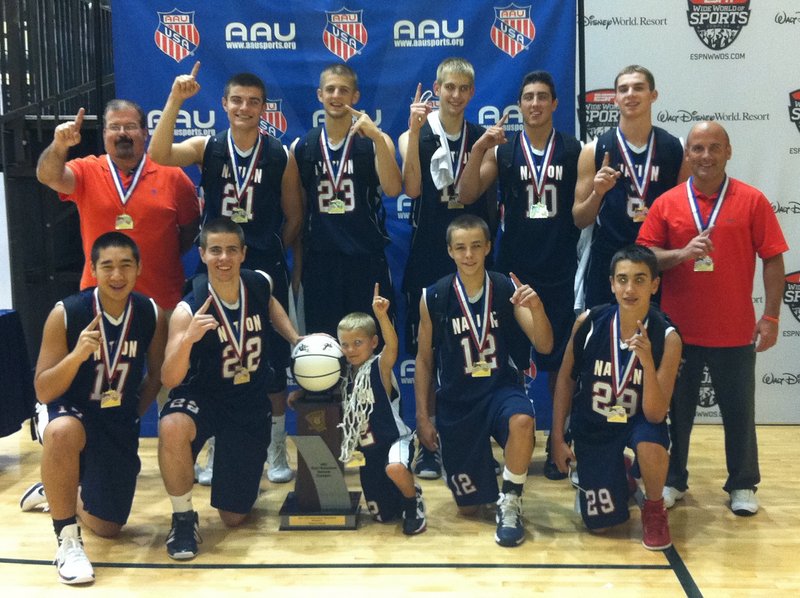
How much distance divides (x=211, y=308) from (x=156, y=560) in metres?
1.20

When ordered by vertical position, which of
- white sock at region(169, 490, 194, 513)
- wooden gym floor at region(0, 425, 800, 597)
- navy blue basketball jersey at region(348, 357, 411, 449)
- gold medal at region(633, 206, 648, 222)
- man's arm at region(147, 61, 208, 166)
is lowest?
wooden gym floor at region(0, 425, 800, 597)

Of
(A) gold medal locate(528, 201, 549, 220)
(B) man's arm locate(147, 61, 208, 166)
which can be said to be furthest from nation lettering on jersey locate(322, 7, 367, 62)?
(A) gold medal locate(528, 201, 549, 220)

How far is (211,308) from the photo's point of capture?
4281 mm

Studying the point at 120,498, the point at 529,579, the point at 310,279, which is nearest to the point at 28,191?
the point at 310,279

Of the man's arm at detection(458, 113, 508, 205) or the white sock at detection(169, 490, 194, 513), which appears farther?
the man's arm at detection(458, 113, 508, 205)

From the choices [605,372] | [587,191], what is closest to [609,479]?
[605,372]

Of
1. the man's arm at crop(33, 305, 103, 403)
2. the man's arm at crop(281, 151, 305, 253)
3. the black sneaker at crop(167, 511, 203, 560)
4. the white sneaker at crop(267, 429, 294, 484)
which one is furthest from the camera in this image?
the white sneaker at crop(267, 429, 294, 484)

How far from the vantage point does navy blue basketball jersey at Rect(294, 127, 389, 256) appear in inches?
191

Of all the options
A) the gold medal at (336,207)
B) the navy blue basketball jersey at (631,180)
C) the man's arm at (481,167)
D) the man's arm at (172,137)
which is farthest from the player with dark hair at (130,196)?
the navy blue basketball jersey at (631,180)

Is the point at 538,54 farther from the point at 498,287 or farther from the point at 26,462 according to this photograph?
the point at 26,462

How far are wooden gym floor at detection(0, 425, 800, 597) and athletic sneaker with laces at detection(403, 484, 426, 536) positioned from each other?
45mm

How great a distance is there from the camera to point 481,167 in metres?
4.87

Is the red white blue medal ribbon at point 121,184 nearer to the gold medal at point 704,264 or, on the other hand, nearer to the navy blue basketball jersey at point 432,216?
the navy blue basketball jersey at point 432,216

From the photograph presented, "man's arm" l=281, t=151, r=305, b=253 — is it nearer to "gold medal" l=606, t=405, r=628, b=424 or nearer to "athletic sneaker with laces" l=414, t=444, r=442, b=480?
"athletic sneaker with laces" l=414, t=444, r=442, b=480
